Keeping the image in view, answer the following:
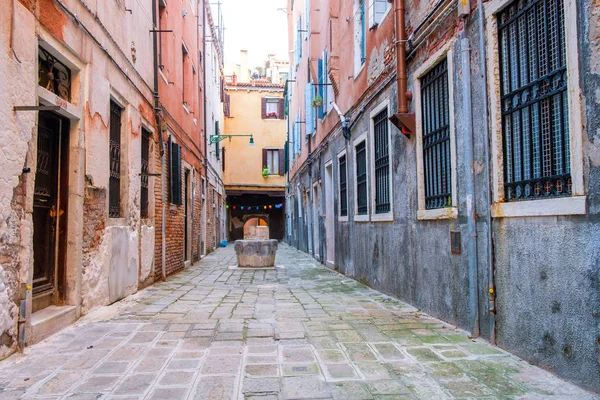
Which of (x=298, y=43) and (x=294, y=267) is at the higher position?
(x=298, y=43)

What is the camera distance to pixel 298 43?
692 inches

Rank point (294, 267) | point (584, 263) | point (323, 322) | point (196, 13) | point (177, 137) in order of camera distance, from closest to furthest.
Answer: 1. point (584, 263)
2. point (323, 322)
3. point (177, 137)
4. point (294, 267)
5. point (196, 13)

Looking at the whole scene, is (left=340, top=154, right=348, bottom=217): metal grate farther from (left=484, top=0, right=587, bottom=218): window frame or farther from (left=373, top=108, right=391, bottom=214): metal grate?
(left=484, top=0, right=587, bottom=218): window frame

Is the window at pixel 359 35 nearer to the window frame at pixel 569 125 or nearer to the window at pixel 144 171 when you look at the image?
the window at pixel 144 171

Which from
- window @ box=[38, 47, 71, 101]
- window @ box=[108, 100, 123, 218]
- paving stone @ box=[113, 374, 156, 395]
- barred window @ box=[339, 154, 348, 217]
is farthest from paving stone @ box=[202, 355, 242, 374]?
barred window @ box=[339, 154, 348, 217]

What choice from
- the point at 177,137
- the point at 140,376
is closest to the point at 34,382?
the point at 140,376

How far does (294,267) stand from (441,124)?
23.2 feet

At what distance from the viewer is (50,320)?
4246mm

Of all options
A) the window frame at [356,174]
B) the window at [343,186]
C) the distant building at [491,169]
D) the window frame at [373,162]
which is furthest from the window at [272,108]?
the window frame at [373,162]

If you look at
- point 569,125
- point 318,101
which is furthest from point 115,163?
point 318,101

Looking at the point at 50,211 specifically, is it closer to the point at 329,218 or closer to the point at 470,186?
the point at 470,186

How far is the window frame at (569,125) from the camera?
293 cm

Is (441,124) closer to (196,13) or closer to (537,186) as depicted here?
(537,186)

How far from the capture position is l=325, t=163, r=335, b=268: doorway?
1145 cm
